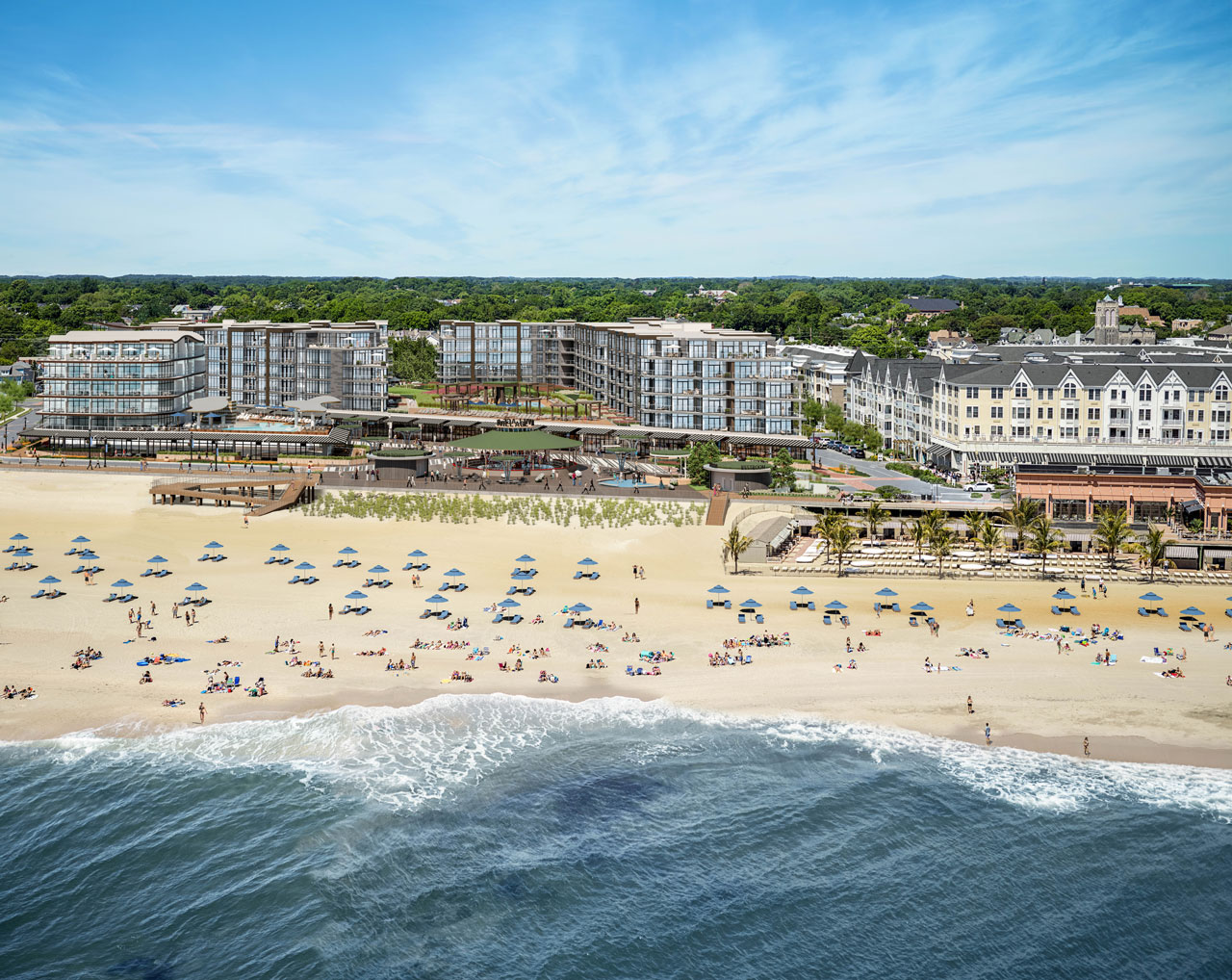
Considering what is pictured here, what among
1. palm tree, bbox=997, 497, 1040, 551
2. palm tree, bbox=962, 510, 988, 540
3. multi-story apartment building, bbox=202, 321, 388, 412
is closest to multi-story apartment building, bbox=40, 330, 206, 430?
multi-story apartment building, bbox=202, 321, 388, 412

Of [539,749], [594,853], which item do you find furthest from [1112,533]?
[594,853]

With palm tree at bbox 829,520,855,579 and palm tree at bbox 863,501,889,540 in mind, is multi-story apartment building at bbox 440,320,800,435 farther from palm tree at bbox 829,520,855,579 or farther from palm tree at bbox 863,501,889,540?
palm tree at bbox 829,520,855,579

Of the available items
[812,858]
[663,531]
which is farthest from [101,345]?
[812,858]

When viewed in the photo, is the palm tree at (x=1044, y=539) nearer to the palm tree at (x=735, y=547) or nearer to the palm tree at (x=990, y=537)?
the palm tree at (x=990, y=537)

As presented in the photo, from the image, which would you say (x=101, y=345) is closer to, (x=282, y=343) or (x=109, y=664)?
(x=282, y=343)

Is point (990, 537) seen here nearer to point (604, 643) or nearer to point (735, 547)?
point (735, 547)

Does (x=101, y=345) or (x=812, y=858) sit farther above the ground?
(x=101, y=345)

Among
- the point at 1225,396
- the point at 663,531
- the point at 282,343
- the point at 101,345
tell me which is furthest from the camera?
the point at 282,343

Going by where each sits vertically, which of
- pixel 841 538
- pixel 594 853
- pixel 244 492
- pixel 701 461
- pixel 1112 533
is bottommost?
pixel 594 853
